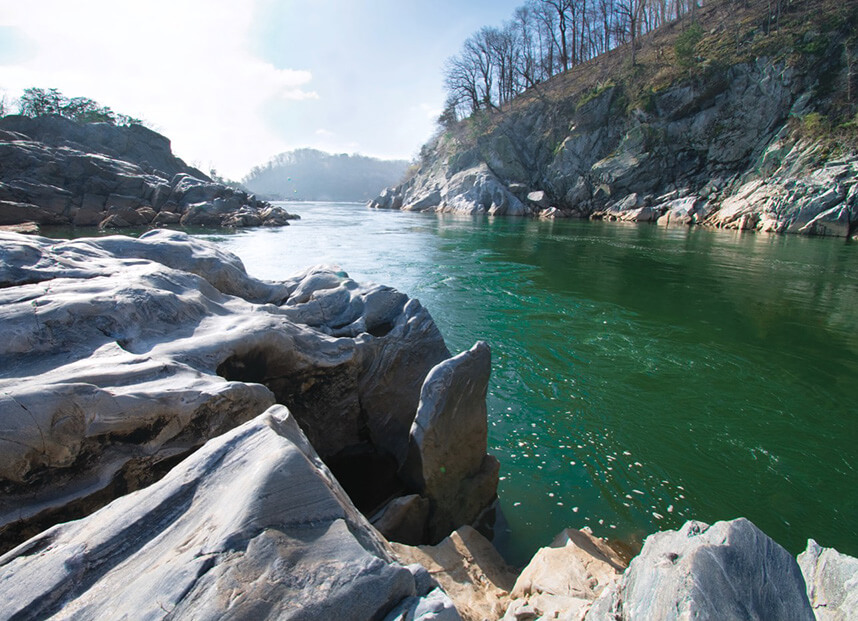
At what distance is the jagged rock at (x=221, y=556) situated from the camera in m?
1.66

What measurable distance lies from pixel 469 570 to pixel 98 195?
3848cm

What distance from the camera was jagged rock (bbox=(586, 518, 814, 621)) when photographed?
1.96 metres

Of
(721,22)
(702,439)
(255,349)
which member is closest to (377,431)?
(255,349)

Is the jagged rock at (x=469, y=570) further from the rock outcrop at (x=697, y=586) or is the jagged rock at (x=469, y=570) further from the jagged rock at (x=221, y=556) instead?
the jagged rock at (x=221, y=556)

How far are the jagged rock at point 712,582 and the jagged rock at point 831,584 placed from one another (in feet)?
0.70

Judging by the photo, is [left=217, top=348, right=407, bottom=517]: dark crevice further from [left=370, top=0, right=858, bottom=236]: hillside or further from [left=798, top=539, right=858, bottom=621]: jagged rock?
[left=370, top=0, right=858, bottom=236]: hillside

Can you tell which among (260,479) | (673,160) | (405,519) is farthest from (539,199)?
(260,479)

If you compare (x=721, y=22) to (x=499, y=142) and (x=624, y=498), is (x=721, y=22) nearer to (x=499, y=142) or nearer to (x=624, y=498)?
(x=499, y=142)

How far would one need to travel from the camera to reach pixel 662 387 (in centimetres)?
743

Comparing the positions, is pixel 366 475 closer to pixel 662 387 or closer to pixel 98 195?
pixel 662 387

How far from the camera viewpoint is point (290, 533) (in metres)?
1.94

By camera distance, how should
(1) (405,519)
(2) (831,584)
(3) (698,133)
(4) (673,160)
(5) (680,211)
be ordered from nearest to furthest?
(2) (831,584) → (1) (405,519) → (5) (680,211) → (3) (698,133) → (4) (673,160)

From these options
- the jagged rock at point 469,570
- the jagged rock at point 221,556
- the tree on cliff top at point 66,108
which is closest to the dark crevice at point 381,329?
the jagged rock at point 469,570

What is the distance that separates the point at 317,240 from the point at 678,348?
2169cm
